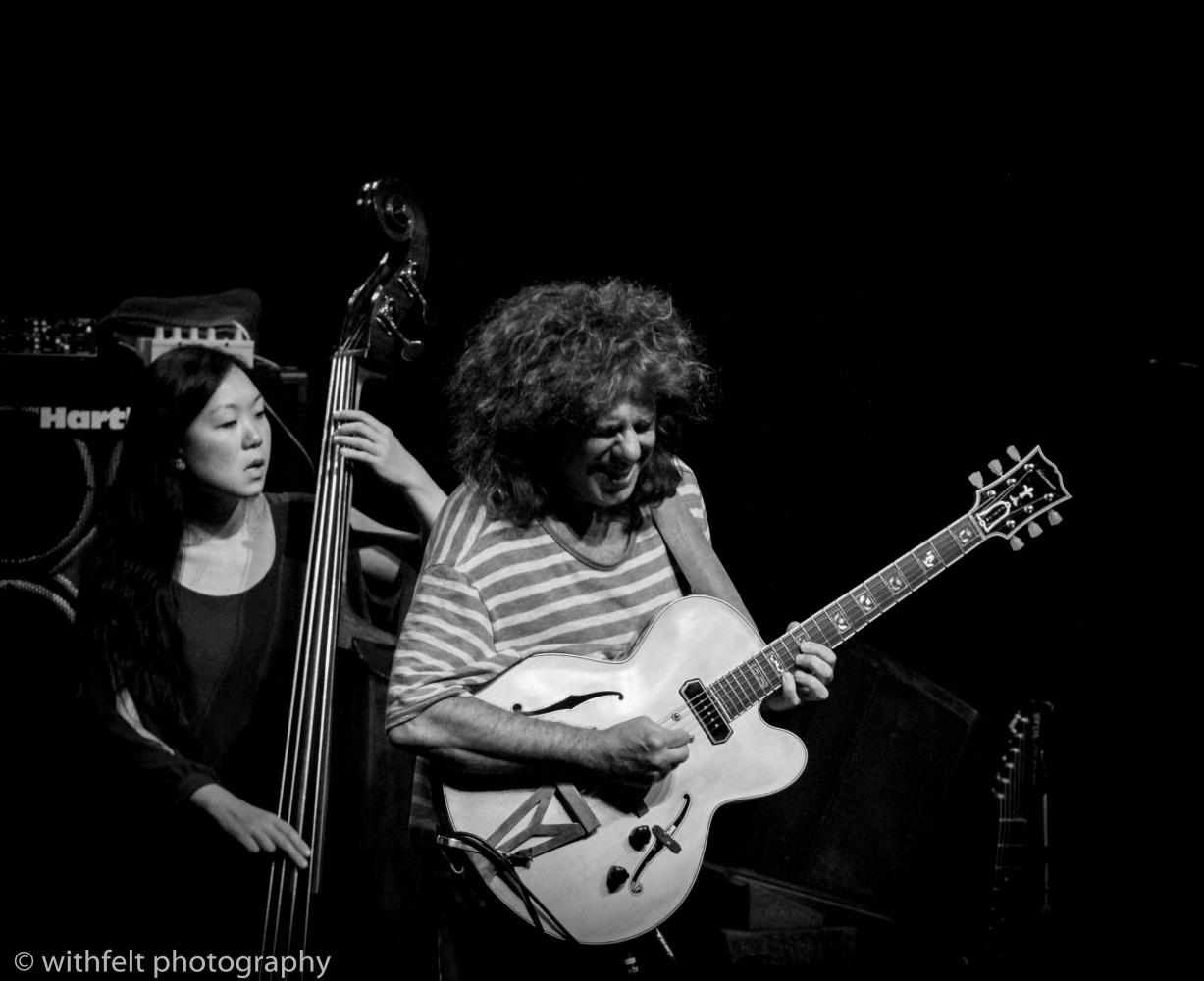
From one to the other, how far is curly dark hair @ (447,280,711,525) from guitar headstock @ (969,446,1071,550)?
0.64m

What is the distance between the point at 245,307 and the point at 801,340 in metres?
1.59

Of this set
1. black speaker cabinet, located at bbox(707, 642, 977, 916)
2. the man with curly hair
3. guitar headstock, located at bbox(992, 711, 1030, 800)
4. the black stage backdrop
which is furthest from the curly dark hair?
guitar headstock, located at bbox(992, 711, 1030, 800)

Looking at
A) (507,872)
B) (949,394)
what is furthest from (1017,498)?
(507,872)

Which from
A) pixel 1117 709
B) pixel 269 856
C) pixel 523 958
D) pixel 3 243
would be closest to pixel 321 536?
pixel 269 856

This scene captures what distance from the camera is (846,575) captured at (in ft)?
10.3

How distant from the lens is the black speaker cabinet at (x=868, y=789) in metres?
2.67

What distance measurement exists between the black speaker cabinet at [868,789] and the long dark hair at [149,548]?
151 centimetres

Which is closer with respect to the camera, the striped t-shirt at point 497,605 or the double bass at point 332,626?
the striped t-shirt at point 497,605

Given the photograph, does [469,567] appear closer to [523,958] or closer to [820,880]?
[523,958]

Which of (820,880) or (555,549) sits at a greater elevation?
(555,549)

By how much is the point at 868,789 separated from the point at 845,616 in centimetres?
80

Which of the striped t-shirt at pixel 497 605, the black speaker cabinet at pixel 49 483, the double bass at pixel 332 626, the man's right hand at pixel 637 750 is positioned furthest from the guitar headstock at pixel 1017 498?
the black speaker cabinet at pixel 49 483

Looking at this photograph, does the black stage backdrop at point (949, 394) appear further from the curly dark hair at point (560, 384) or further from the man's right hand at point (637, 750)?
the man's right hand at point (637, 750)

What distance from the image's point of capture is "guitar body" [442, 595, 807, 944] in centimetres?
185
